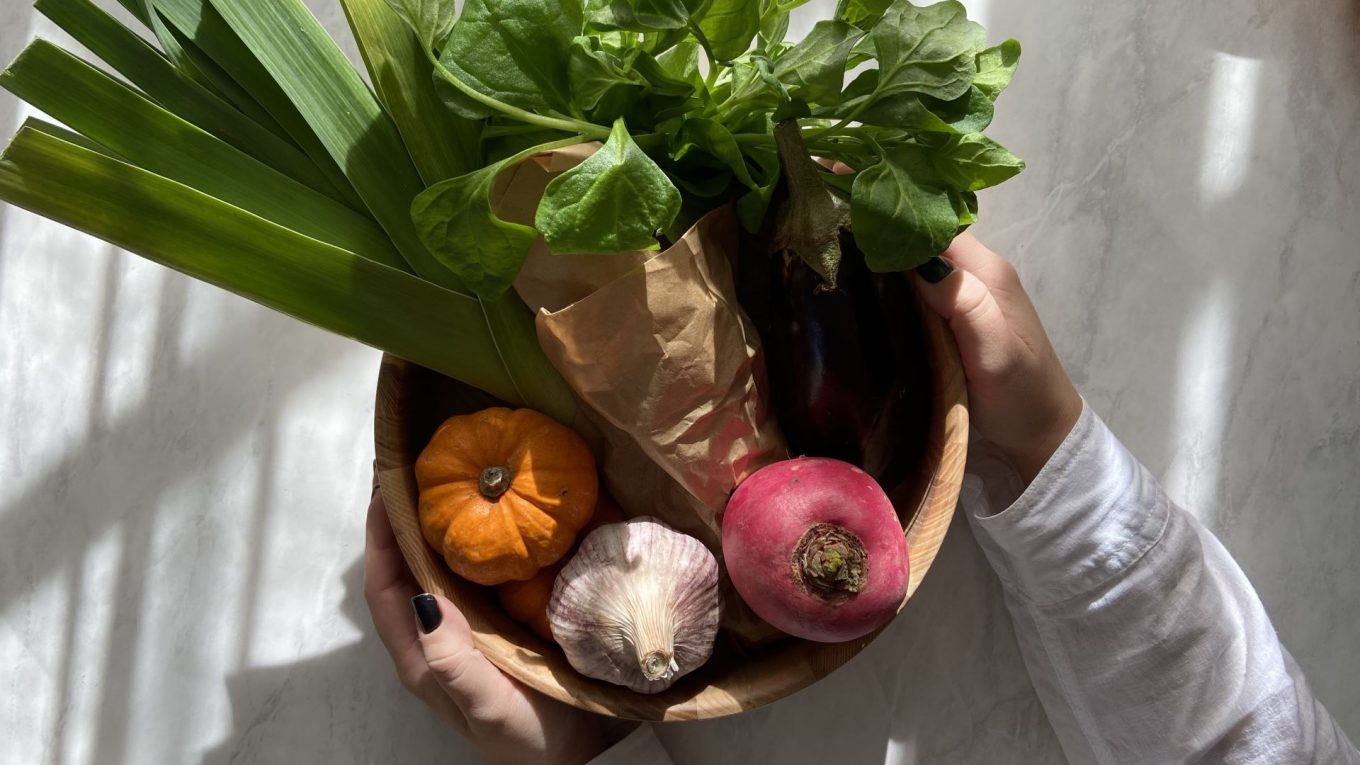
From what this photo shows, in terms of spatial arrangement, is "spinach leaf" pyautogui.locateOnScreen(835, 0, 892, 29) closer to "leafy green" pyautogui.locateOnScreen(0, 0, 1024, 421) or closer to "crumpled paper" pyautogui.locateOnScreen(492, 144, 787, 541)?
"leafy green" pyautogui.locateOnScreen(0, 0, 1024, 421)

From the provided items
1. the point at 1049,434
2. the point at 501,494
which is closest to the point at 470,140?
the point at 501,494

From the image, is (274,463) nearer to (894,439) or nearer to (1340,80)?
(894,439)

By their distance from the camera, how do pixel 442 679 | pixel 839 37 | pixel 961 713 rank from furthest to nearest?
pixel 961 713
pixel 442 679
pixel 839 37

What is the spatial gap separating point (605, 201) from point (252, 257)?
0.90 ft

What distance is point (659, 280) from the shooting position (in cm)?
71

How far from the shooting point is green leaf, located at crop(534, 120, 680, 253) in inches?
24.1

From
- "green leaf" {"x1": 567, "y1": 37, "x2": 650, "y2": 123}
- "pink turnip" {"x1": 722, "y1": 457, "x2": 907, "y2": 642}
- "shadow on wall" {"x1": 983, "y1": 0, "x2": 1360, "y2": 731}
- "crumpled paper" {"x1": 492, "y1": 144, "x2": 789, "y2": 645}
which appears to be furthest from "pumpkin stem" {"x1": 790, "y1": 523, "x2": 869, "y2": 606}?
"shadow on wall" {"x1": 983, "y1": 0, "x2": 1360, "y2": 731}

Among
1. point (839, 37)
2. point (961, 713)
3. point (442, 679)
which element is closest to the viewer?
point (839, 37)

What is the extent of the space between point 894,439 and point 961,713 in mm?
334

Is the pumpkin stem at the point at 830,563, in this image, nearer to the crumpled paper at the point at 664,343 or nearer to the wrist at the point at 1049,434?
the crumpled paper at the point at 664,343

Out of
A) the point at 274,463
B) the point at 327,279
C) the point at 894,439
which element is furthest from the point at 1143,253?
the point at 274,463

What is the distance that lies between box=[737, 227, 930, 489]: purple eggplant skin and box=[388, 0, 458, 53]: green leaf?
0.95 feet

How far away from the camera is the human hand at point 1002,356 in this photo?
0.75 metres

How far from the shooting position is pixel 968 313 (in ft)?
2.46
